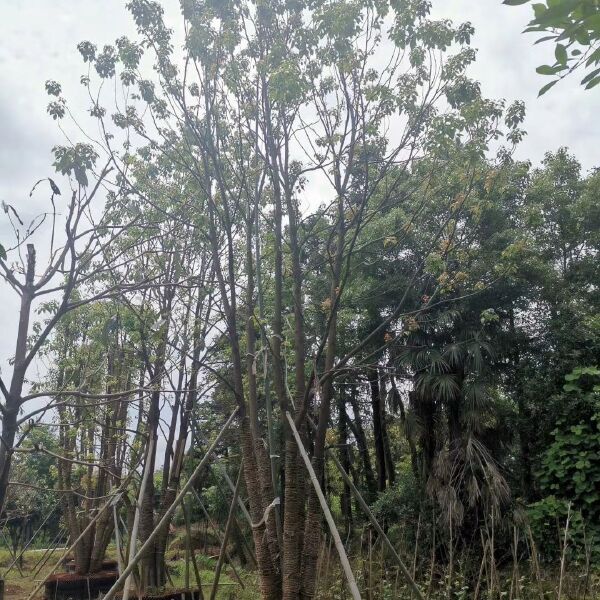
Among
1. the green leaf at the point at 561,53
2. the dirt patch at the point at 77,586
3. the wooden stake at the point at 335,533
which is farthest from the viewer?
the dirt patch at the point at 77,586

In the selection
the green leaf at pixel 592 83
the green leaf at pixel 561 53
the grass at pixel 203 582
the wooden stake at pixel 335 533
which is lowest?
the grass at pixel 203 582

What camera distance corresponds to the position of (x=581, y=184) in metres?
12.1

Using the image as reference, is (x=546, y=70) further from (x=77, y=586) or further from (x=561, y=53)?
(x=77, y=586)

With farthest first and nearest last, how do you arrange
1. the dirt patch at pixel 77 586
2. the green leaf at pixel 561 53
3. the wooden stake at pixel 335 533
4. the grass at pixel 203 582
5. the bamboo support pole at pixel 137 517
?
the dirt patch at pixel 77 586
the grass at pixel 203 582
the bamboo support pole at pixel 137 517
the wooden stake at pixel 335 533
the green leaf at pixel 561 53

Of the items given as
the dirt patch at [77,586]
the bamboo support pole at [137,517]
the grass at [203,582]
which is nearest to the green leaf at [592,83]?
the bamboo support pole at [137,517]

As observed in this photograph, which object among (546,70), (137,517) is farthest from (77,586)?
(546,70)

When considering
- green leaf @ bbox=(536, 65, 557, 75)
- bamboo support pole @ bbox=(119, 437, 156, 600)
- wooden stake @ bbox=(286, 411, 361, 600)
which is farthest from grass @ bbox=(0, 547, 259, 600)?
green leaf @ bbox=(536, 65, 557, 75)

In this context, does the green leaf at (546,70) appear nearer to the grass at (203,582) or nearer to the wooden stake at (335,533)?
the wooden stake at (335,533)

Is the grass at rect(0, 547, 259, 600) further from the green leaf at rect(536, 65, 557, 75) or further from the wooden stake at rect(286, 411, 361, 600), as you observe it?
the green leaf at rect(536, 65, 557, 75)

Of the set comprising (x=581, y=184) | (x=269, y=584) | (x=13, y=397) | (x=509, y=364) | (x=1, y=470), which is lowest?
(x=269, y=584)

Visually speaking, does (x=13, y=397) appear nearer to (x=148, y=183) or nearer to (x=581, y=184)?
(x=148, y=183)

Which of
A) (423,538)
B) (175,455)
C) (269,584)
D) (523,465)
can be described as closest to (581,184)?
(523,465)

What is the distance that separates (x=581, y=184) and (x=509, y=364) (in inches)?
148

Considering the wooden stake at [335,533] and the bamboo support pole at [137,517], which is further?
the bamboo support pole at [137,517]
